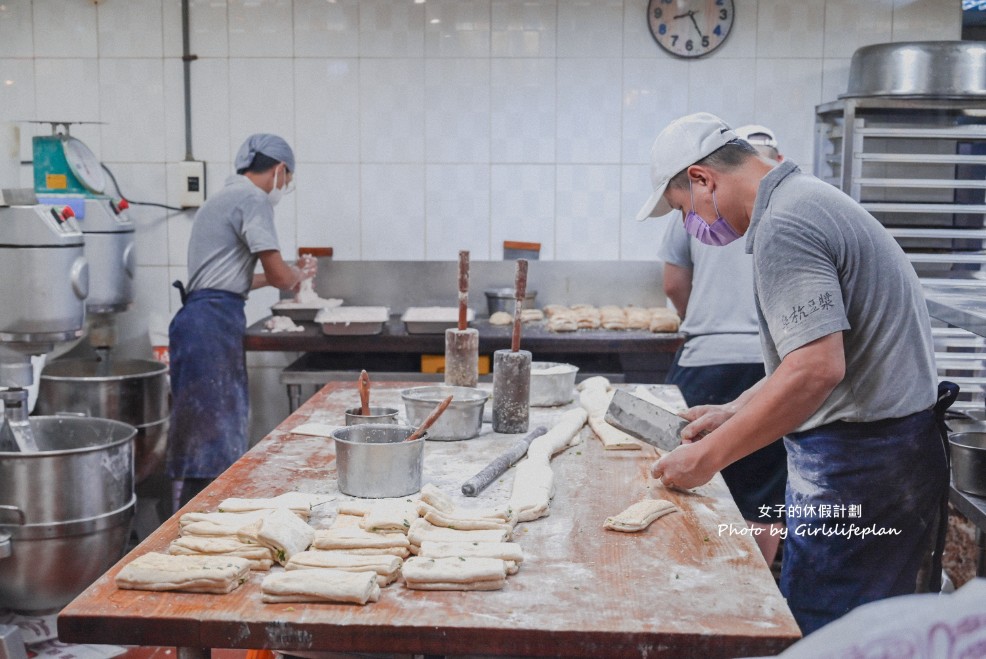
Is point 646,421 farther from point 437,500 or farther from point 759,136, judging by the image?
point 759,136

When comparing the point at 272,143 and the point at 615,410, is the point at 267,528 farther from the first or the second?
the point at 272,143

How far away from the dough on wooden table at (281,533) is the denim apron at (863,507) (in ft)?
3.69

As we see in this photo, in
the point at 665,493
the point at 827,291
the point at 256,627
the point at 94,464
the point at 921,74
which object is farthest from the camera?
the point at 921,74

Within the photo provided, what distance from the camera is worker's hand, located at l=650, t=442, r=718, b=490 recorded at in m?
1.96

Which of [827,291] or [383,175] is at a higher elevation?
[383,175]

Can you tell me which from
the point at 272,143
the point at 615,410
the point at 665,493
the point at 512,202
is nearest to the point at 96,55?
the point at 272,143

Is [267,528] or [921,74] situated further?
[921,74]

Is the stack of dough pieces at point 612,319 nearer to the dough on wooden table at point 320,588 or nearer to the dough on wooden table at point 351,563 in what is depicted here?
the dough on wooden table at point 351,563

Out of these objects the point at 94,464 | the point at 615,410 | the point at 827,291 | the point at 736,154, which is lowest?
the point at 94,464

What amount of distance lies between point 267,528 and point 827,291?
1179 mm

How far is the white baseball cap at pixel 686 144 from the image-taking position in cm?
213

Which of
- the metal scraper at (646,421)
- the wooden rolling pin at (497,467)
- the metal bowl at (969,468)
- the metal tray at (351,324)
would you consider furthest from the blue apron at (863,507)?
the metal tray at (351,324)

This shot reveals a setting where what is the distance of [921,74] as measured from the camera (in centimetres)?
425

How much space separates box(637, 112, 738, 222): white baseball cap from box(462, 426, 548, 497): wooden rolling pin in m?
0.72
